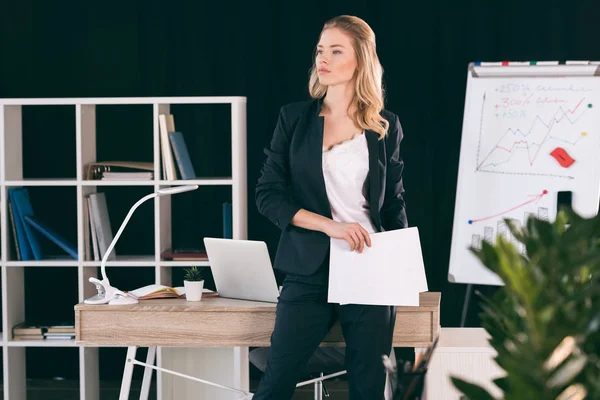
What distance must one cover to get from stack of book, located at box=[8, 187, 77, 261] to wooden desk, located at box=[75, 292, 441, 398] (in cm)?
137

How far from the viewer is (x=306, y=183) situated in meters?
2.78

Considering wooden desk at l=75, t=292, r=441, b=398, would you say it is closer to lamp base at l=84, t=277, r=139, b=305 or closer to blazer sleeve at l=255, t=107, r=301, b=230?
lamp base at l=84, t=277, r=139, b=305

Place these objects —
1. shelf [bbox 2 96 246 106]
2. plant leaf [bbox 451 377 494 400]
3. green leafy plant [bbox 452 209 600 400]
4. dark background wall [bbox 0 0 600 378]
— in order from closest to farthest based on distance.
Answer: green leafy plant [bbox 452 209 600 400] → plant leaf [bbox 451 377 494 400] → shelf [bbox 2 96 246 106] → dark background wall [bbox 0 0 600 378]

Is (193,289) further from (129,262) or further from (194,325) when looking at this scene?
(129,262)

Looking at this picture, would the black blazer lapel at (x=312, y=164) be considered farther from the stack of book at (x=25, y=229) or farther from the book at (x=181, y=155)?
the stack of book at (x=25, y=229)

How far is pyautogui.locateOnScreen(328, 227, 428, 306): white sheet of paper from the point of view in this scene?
2713 mm

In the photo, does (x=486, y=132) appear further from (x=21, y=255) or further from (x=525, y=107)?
(x=21, y=255)

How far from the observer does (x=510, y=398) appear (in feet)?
3.84

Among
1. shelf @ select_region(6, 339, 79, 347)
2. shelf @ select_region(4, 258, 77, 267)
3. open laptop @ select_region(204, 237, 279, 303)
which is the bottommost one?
shelf @ select_region(6, 339, 79, 347)

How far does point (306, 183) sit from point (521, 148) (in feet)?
6.13

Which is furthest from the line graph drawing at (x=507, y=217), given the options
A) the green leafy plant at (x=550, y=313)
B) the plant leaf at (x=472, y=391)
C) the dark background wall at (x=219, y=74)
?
the plant leaf at (x=472, y=391)

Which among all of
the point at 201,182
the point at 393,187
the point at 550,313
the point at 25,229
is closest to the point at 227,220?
the point at 201,182

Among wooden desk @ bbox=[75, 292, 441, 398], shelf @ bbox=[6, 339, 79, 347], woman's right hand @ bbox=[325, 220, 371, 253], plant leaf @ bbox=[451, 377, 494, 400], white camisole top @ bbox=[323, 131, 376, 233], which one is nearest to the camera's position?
plant leaf @ bbox=[451, 377, 494, 400]

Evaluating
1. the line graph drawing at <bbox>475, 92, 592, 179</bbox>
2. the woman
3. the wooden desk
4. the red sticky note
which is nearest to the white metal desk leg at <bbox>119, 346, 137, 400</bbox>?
the wooden desk
